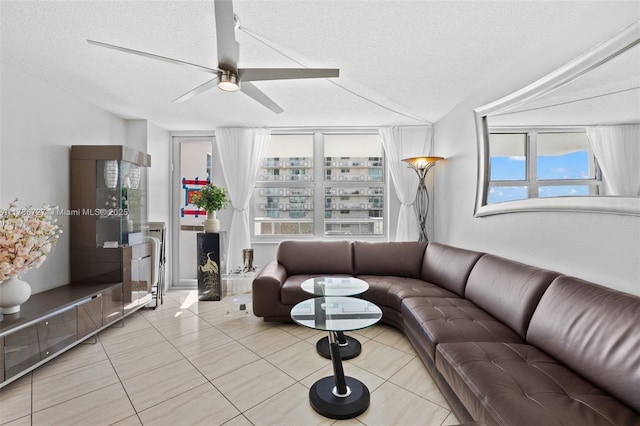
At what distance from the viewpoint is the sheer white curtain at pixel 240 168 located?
4035mm

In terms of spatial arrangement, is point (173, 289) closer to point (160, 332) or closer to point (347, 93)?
point (160, 332)

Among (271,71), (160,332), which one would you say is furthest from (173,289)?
(271,71)

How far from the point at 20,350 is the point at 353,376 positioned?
237 centimetres

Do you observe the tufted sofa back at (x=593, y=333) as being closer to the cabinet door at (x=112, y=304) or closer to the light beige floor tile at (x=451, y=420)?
the light beige floor tile at (x=451, y=420)

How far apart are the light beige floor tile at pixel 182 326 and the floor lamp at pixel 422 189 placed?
9.51ft

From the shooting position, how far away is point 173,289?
4.21 meters

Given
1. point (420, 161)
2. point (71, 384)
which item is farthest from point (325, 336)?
point (420, 161)

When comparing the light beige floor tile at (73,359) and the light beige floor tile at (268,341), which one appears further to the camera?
the light beige floor tile at (268,341)

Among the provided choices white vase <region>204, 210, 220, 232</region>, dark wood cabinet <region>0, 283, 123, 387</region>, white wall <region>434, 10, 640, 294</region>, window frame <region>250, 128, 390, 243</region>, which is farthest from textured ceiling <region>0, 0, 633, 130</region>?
dark wood cabinet <region>0, 283, 123, 387</region>

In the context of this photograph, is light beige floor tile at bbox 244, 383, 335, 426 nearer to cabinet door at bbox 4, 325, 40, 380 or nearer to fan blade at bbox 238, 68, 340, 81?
cabinet door at bbox 4, 325, 40, 380

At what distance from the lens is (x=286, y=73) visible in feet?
5.77

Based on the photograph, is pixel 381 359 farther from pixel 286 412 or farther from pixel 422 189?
pixel 422 189

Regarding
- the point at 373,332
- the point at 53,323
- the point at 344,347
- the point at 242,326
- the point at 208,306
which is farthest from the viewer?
the point at 208,306

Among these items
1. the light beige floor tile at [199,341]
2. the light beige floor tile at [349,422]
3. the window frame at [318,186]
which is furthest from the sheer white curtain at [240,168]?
the light beige floor tile at [349,422]
